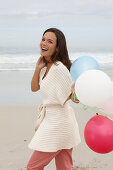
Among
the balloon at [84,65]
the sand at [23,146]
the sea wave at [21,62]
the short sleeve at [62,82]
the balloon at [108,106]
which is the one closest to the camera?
the balloon at [108,106]

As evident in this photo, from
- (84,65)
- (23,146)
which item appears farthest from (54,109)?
(23,146)

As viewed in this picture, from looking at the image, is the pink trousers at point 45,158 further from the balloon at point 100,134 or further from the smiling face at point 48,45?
the smiling face at point 48,45

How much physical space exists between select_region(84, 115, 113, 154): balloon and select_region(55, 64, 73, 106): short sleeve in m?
0.34

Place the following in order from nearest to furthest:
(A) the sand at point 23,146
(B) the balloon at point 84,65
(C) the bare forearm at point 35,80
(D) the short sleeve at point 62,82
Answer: (B) the balloon at point 84,65 → (D) the short sleeve at point 62,82 → (C) the bare forearm at point 35,80 → (A) the sand at point 23,146

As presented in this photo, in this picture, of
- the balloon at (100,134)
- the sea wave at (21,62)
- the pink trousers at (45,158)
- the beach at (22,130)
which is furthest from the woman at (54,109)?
the sea wave at (21,62)

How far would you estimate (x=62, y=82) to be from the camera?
2859 millimetres

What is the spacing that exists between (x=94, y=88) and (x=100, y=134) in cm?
38

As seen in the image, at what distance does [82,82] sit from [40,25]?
1558 inches

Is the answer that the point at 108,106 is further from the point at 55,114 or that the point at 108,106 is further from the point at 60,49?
the point at 60,49

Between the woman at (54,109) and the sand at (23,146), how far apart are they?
130cm

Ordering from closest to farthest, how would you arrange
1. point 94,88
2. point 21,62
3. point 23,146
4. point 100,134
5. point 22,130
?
point 94,88 → point 100,134 → point 23,146 → point 22,130 → point 21,62

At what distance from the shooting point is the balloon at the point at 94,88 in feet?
7.89

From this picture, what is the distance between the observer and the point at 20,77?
10812 mm

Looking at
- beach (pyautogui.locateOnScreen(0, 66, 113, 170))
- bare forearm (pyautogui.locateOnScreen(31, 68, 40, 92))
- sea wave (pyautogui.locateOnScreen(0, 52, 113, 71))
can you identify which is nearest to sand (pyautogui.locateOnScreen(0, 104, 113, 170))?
beach (pyautogui.locateOnScreen(0, 66, 113, 170))
